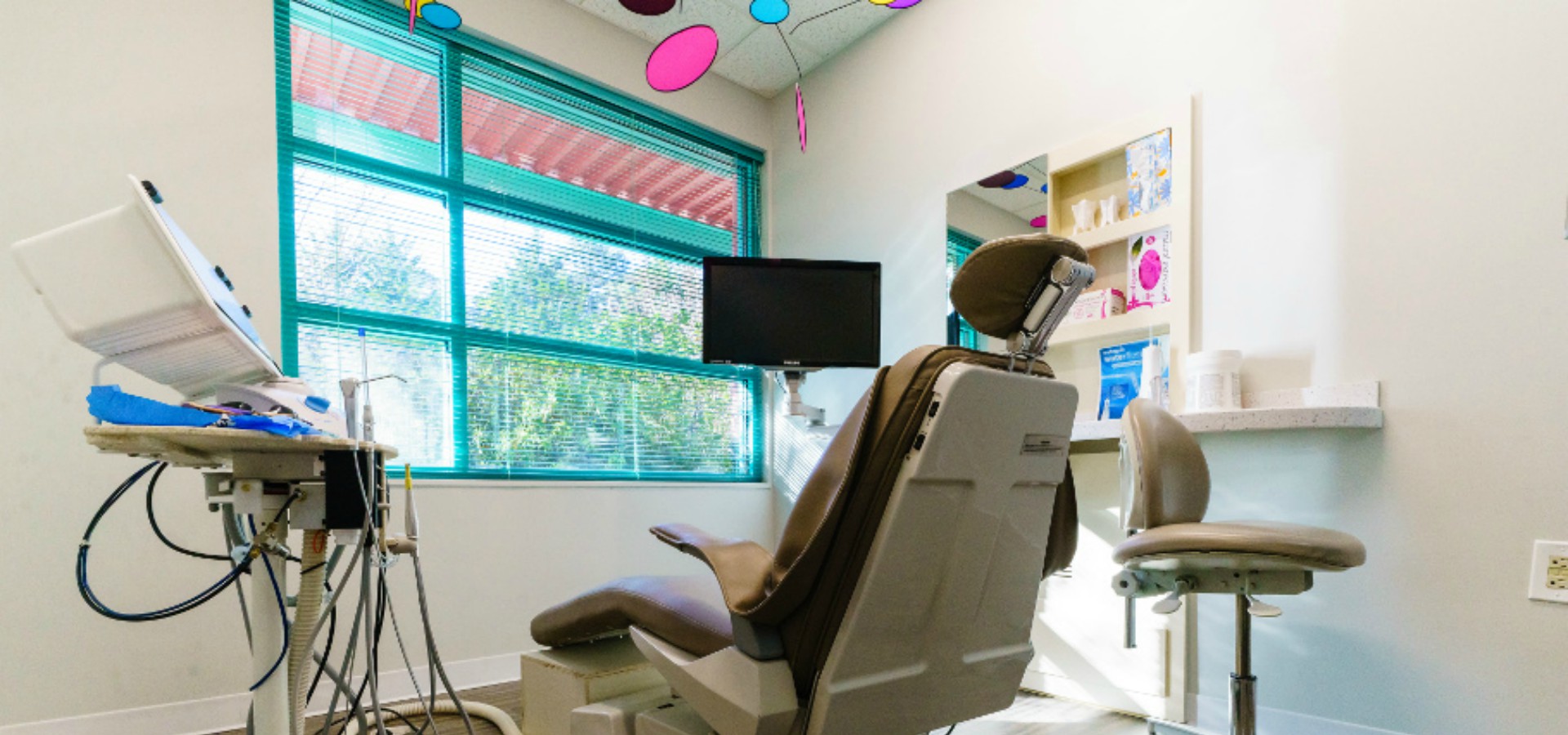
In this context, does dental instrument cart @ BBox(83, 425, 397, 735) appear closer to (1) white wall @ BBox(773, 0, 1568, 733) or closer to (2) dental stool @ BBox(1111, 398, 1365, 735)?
(2) dental stool @ BBox(1111, 398, 1365, 735)

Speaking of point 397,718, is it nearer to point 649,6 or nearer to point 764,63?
point 649,6

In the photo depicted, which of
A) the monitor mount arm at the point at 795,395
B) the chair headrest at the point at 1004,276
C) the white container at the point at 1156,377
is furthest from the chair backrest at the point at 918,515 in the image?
the monitor mount arm at the point at 795,395

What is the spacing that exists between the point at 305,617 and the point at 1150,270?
2.62m

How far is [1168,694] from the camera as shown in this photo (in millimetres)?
2412

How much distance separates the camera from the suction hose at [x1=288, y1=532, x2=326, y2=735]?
1594mm

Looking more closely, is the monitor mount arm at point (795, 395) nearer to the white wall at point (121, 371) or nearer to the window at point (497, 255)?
the window at point (497, 255)

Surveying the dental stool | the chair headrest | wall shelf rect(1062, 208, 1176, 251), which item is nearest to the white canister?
the dental stool

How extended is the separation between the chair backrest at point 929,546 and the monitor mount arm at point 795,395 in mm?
2066

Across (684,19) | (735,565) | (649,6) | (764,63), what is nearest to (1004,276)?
(735,565)

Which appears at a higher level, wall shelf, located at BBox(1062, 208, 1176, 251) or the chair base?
wall shelf, located at BBox(1062, 208, 1176, 251)

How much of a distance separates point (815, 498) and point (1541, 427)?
1860 millimetres

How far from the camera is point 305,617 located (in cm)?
159

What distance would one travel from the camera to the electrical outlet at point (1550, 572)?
180cm

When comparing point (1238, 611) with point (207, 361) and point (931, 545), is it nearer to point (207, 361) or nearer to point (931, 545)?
point (931, 545)
